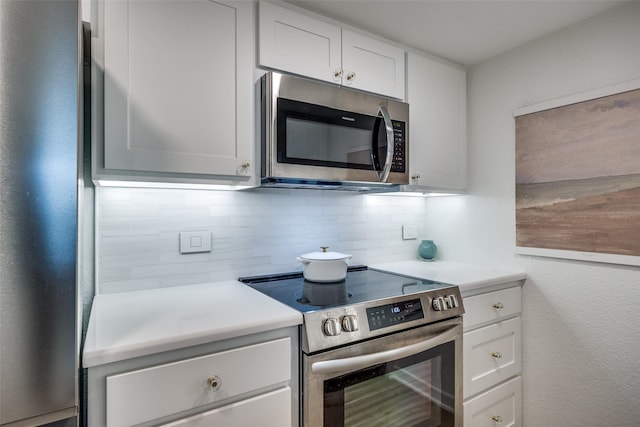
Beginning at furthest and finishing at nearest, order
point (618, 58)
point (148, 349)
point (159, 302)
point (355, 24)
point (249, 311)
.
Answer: point (355, 24) → point (618, 58) → point (159, 302) → point (249, 311) → point (148, 349)

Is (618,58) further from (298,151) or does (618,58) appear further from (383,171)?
(298,151)

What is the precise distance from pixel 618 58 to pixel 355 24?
121 centimetres

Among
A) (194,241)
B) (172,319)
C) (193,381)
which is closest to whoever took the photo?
(193,381)

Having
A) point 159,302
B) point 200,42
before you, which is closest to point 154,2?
point 200,42

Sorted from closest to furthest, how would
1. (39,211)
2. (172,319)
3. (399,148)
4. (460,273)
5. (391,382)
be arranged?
(39,211) < (172,319) < (391,382) < (399,148) < (460,273)

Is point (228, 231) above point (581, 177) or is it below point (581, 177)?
below

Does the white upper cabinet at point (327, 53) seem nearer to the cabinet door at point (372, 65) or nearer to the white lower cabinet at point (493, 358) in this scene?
the cabinet door at point (372, 65)

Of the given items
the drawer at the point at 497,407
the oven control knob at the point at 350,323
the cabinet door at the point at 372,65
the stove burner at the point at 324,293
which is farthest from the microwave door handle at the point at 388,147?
the drawer at the point at 497,407

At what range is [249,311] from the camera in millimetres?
1151

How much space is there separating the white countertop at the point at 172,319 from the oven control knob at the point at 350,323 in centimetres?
17

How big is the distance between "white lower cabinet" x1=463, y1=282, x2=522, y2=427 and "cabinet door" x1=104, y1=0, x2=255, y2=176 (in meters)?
1.31

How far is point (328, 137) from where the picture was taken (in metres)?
1.48

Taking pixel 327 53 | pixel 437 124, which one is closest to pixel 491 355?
pixel 437 124

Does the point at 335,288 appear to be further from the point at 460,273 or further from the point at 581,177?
the point at 581,177
